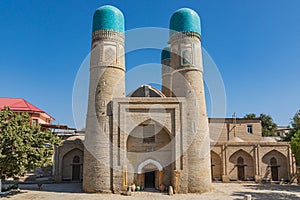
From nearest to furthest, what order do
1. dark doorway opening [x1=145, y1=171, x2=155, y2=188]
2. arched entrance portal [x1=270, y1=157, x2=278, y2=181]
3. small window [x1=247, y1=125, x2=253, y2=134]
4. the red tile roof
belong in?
dark doorway opening [x1=145, y1=171, x2=155, y2=188] → arched entrance portal [x1=270, y1=157, x2=278, y2=181] → small window [x1=247, y1=125, x2=253, y2=134] → the red tile roof

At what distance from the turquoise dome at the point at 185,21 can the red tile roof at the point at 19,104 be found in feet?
77.2

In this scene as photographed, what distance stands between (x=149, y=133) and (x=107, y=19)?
918cm

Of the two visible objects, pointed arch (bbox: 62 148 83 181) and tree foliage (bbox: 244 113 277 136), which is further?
tree foliage (bbox: 244 113 277 136)

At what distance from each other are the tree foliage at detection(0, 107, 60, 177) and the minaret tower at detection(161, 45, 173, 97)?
1176cm

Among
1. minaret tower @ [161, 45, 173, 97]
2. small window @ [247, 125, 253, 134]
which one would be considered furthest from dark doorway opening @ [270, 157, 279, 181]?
minaret tower @ [161, 45, 173, 97]

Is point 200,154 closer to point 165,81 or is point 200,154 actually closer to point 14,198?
point 165,81

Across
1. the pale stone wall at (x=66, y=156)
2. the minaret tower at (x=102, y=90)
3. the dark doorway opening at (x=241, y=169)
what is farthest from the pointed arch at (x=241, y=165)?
the pale stone wall at (x=66, y=156)

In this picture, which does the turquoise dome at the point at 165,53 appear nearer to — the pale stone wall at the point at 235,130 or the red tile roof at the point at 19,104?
the pale stone wall at the point at 235,130

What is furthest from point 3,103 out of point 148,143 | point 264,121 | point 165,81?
point 264,121

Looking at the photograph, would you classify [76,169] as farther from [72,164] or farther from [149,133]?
[149,133]

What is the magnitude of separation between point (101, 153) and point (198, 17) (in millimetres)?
13161

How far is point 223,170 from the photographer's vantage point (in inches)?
1081

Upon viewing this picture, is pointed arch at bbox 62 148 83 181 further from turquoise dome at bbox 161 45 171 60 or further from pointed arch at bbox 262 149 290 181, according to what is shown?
pointed arch at bbox 262 149 290 181

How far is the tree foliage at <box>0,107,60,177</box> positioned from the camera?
1658cm
